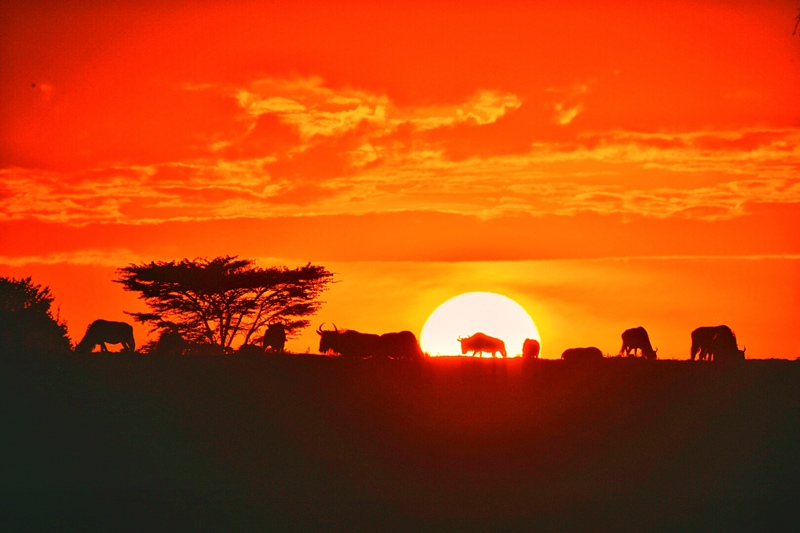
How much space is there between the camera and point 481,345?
5212 centimetres

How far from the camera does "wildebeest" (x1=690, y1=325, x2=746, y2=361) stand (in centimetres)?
4959

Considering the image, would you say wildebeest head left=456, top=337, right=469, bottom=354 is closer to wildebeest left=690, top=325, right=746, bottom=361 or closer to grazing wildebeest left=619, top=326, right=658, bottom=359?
grazing wildebeest left=619, top=326, right=658, bottom=359

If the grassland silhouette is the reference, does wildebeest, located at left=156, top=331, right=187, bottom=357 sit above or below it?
above

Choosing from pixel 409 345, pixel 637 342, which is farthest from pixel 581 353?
pixel 409 345

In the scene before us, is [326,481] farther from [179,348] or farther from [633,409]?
Result: [179,348]

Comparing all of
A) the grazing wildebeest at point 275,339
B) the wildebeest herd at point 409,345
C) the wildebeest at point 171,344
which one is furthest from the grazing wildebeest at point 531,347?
the wildebeest at point 171,344

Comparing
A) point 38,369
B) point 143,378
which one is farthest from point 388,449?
point 38,369

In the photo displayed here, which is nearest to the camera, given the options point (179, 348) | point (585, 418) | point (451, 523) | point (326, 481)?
point (451, 523)

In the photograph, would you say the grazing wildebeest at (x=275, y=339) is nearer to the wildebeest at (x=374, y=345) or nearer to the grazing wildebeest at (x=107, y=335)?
the grazing wildebeest at (x=107, y=335)

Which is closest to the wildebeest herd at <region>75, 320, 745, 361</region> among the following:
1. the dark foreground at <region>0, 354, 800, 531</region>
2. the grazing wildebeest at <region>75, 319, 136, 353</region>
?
the grazing wildebeest at <region>75, 319, 136, 353</region>

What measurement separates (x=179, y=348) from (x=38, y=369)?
9042 millimetres

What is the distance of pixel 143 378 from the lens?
1774 inches

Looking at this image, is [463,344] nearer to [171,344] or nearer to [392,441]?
[392,441]

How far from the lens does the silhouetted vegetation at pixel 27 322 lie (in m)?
51.8
